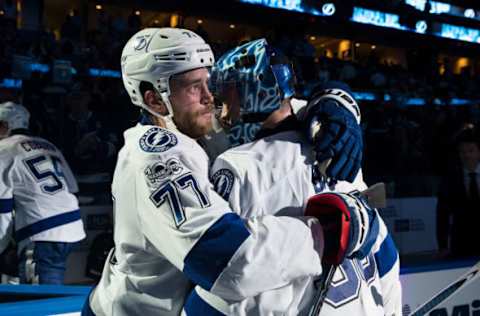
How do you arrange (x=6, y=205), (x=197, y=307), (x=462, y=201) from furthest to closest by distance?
(x=462, y=201) → (x=6, y=205) → (x=197, y=307)

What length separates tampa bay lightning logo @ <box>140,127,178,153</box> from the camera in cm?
115

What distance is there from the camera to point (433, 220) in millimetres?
6504

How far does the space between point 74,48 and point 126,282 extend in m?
7.77

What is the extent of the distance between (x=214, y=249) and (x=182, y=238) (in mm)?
60

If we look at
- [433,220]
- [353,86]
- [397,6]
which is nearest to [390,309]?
[433,220]

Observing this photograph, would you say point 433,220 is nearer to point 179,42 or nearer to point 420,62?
point 179,42

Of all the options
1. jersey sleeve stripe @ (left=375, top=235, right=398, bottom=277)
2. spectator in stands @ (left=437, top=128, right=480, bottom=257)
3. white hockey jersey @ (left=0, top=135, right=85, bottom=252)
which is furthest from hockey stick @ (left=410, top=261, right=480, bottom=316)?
white hockey jersey @ (left=0, top=135, right=85, bottom=252)

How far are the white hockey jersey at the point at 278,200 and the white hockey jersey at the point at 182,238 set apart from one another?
0.06m

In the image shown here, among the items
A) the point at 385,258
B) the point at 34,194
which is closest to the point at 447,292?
the point at 385,258

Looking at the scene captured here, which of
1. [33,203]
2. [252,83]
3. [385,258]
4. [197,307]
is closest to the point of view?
[197,307]

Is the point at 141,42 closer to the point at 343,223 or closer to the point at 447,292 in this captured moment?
the point at 343,223

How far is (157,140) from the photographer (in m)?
1.17

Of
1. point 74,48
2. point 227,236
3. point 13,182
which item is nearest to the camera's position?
point 227,236

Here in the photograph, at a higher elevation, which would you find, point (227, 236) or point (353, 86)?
point (227, 236)
